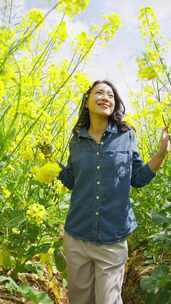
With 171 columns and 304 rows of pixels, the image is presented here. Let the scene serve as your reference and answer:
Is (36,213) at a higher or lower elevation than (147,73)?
lower

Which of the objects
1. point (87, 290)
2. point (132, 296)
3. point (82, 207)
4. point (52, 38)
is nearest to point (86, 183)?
point (82, 207)

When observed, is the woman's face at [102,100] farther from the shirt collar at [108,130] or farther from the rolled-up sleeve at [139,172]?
the rolled-up sleeve at [139,172]

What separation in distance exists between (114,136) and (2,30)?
2.56 ft

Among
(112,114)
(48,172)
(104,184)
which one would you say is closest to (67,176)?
(104,184)

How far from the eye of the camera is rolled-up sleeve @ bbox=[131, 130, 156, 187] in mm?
2385

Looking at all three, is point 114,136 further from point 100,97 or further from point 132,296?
point 132,296

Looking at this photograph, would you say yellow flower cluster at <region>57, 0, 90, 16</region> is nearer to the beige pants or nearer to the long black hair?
the long black hair

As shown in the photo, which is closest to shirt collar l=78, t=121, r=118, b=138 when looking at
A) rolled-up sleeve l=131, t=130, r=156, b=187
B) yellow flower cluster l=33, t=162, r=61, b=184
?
rolled-up sleeve l=131, t=130, r=156, b=187

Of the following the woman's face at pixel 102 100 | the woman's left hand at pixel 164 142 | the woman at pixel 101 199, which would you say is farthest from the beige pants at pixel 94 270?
the woman's face at pixel 102 100

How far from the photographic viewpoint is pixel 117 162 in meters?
2.36

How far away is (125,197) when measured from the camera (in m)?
2.37

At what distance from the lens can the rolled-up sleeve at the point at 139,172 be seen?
7.82 ft

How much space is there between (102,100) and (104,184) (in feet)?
1.28

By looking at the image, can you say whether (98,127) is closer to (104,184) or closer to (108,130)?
(108,130)
